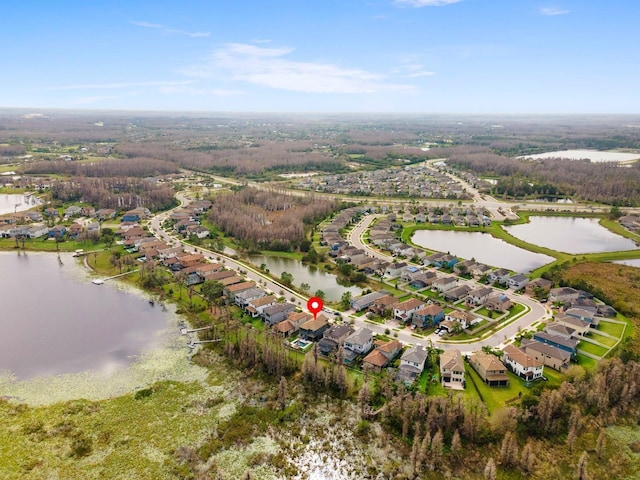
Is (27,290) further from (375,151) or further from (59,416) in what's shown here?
(375,151)

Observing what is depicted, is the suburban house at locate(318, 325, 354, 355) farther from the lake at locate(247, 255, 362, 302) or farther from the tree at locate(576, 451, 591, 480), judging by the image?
the tree at locate(576, 451, 591, 480)

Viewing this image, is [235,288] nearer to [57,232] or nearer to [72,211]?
[57,232]

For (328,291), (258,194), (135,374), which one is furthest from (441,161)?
(135,374)

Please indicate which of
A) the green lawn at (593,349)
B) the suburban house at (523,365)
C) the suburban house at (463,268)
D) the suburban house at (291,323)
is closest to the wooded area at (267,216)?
the suburban house at (463,268)

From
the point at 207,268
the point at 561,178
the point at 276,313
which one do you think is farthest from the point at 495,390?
the point at 561,178

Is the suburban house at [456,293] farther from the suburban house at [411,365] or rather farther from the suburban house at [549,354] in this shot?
the suburban house at [411,365]

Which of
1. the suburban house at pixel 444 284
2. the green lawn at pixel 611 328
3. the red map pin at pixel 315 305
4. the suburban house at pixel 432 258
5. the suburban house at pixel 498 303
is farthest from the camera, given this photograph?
the suburban house at pixel 432 258

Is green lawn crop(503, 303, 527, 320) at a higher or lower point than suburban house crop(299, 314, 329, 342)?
lower

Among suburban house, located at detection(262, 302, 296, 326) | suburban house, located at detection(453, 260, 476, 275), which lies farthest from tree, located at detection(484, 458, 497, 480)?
suburban house, located at detection(453, 260, 476, 275)
